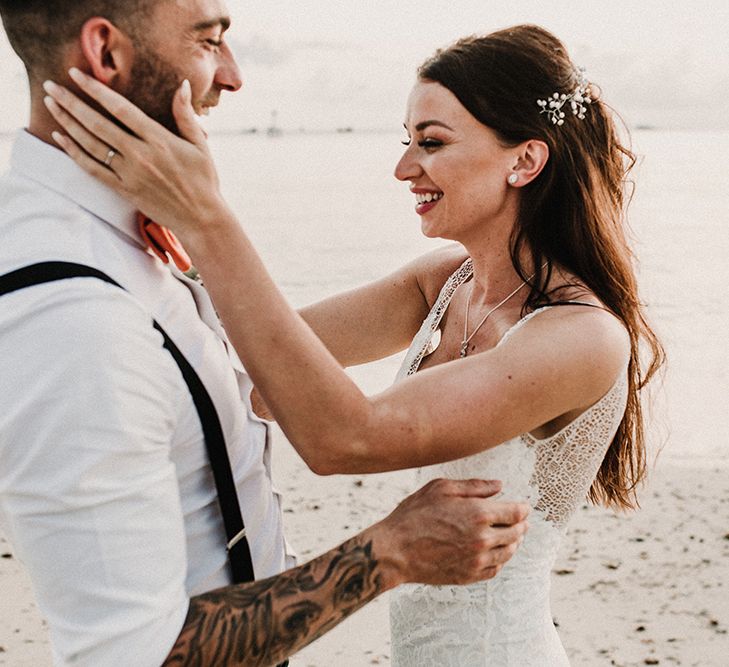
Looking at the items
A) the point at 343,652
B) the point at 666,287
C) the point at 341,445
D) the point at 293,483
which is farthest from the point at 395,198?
the point at 341,445

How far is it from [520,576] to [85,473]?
1636 millimetres

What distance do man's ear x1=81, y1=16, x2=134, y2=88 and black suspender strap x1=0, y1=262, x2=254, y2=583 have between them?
17.4 inches

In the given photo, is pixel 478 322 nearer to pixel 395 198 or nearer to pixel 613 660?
pixel 613 660

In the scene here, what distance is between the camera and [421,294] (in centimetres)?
343

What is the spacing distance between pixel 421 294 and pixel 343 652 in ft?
9.14

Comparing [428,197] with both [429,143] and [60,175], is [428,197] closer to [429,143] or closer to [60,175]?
[429,143]

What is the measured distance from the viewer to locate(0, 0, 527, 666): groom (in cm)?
156

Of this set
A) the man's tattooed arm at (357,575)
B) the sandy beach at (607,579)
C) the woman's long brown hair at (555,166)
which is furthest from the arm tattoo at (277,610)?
the sandy beach at (607,579)

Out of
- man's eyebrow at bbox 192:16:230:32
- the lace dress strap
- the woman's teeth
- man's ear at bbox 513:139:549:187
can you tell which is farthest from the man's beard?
the lace dress strap

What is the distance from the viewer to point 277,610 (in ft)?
6.22

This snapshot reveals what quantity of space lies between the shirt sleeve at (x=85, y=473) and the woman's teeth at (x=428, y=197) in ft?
4.79

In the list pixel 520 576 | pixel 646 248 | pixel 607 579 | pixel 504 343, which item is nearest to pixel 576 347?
pixel 504 343

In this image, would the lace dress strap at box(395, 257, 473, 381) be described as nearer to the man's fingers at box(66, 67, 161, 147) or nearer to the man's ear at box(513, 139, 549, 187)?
the man's ear at box(513, 139, 549, 187)

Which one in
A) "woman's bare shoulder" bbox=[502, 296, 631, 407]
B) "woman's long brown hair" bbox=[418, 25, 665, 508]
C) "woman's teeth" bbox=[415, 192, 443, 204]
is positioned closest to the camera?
"woman's bare shoulder" bbox=[502, 296, 631, 407]
